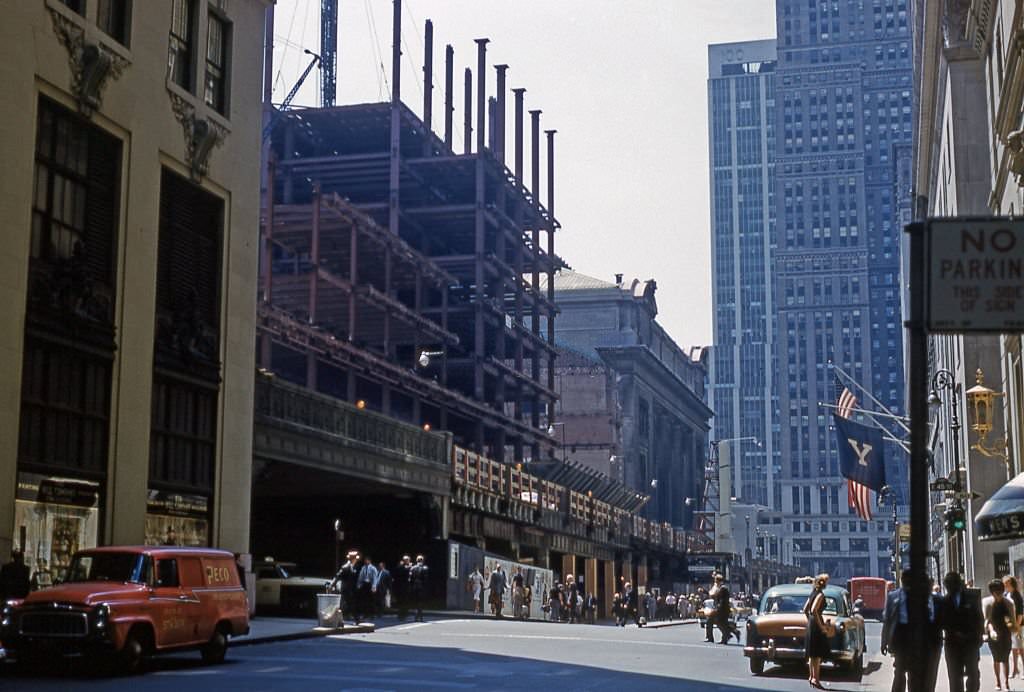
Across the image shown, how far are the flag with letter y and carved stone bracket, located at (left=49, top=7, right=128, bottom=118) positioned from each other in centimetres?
2258

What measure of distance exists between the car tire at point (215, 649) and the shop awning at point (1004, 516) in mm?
13094

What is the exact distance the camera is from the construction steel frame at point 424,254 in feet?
241

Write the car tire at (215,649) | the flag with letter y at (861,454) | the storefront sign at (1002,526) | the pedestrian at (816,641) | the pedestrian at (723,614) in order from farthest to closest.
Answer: the flag with letter y at (861,454) → the pedestrian at (723,614) → the storefront sign at (1002,526) → the car tire at (215,649) → the pedestrian at (816,641)

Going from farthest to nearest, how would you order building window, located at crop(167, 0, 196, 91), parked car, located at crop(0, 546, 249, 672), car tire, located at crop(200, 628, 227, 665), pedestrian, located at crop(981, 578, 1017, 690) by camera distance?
building window, located at crop(167, 0, 196, 91) < car tire, located at crop(200, 628, 227, 665) < pedestrian, located at crop(981, 578, 1017, 690) < parked car, located at crop(0, 546, 249, 672)

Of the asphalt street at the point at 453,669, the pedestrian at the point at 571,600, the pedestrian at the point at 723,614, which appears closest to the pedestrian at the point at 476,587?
the pedestrian at the point at 571,600

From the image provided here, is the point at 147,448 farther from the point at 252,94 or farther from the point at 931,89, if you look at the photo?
the point at 931,89

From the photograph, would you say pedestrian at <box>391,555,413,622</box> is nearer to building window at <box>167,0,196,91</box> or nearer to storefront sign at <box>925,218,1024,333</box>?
building window at <box>167,0,196,91</box>

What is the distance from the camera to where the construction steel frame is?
73.4 m

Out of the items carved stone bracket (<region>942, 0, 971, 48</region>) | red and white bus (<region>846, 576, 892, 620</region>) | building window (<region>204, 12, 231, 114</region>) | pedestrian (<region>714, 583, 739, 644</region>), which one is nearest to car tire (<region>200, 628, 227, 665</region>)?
building window (<region>204, 12, 231, 114</region>)

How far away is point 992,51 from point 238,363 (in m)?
21.4

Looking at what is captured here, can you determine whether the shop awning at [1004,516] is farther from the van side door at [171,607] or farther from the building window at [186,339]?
the building window at [186,339]

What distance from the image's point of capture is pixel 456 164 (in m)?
83.9

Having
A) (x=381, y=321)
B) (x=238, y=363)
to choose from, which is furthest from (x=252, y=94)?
(x=381, y=321)

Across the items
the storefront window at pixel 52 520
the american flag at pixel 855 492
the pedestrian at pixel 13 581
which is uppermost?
the american flag at pixel 855 492
